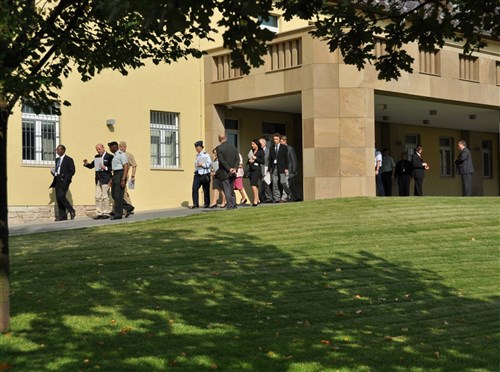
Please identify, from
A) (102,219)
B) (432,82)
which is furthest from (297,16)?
(432,82)

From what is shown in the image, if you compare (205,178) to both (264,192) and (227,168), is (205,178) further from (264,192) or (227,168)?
(227,168)

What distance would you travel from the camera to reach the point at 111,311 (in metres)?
8.80

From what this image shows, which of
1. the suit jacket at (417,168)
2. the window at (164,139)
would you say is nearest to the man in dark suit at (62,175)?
the window at (164,139)

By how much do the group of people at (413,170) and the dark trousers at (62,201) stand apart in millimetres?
8563

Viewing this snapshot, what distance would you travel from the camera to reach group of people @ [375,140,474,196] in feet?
78.9

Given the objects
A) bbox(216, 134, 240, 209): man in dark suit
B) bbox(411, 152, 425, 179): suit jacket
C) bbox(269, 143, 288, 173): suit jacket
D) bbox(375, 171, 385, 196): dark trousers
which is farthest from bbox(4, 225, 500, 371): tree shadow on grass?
bbox(375, 171, 385, 196): dark trousers

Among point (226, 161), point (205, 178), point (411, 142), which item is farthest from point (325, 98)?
point (411, 142)

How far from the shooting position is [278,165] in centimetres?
2191

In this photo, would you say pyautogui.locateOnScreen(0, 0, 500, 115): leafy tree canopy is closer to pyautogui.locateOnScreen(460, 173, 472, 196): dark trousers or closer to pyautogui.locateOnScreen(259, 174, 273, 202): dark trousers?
pyautogui.locateOnScreen(259, 174, 273, 202): dark trousers

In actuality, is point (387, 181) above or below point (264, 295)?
above

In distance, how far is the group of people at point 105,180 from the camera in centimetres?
1944

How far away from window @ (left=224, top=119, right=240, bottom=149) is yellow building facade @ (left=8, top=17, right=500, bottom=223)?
0.11 feet

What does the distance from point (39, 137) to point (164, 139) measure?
4.36 m

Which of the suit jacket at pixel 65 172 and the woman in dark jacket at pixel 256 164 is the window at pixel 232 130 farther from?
the suit jacket at pixel 65 172
